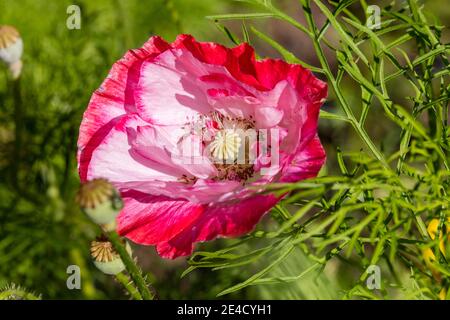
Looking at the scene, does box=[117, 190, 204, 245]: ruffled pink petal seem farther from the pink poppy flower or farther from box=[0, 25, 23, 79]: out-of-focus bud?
box=[0, 25, 23, 79]: out-of-focus bud

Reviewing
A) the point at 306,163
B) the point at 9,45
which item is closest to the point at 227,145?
the point at 306,163

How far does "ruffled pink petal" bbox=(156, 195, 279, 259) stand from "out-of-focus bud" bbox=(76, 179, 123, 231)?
0.07 meters

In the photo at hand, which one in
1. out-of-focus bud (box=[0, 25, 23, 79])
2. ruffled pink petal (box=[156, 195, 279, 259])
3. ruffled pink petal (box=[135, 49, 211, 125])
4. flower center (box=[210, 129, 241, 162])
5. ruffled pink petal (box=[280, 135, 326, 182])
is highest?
out-of-focus bud (box=[0, 25, 23, 79])

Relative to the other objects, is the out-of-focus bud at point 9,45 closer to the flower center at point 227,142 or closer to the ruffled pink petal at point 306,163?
the flower center at point 227,142

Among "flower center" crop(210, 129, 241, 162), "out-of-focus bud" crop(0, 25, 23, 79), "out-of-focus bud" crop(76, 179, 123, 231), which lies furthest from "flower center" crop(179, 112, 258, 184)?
"out-of-focus bud" crop(0, 25, 23, 79)

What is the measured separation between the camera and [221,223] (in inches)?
21.5

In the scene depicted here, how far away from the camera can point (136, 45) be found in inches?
50.2

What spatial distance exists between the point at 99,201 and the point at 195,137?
189mm

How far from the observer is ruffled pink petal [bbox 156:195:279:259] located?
1.73 feet

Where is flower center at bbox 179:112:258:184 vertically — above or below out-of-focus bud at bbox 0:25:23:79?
below

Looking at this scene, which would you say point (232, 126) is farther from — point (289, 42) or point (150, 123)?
point (289, 42)

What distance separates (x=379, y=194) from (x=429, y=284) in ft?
2.80

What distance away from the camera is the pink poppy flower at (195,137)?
56 cm
